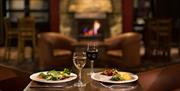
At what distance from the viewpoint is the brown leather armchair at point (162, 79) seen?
2654 mm

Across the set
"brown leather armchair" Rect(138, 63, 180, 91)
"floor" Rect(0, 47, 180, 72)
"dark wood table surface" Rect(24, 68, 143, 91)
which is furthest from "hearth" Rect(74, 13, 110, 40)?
"dark wood table surface" Rect(24, 68, 143, 91)

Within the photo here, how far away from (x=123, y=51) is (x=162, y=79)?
3.54 m

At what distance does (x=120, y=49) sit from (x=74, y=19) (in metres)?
2.81

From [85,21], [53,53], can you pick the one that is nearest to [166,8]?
[85,21]

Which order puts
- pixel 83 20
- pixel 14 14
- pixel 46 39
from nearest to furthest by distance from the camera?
pixel 46 39
pixel 83 20
pixel 14 14

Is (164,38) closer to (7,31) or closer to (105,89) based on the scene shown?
(7,31)

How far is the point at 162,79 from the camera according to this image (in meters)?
2.68

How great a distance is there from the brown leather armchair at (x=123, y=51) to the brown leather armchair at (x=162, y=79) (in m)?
3.48

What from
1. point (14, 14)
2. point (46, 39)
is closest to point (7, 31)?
point (46, 39)

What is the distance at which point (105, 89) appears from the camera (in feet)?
7.15

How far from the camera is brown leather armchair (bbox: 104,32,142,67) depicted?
6.22 metres

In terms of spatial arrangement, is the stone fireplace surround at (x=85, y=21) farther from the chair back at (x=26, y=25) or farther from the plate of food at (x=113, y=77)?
the plate of food at (x=113, y=77)

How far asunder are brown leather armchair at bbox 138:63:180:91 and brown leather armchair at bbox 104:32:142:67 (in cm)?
348

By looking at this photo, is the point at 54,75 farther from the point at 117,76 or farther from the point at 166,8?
the point at 166,8
